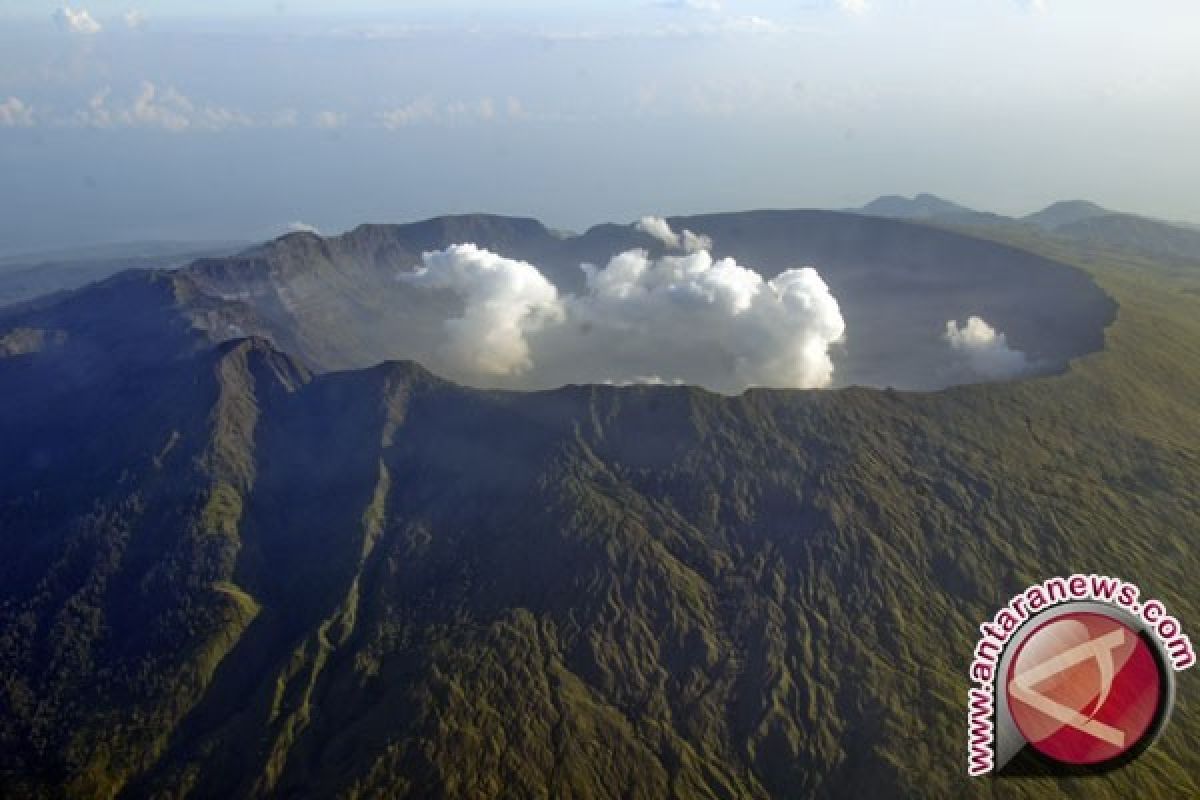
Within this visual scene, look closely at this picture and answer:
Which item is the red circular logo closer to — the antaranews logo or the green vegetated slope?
the antaranews logo

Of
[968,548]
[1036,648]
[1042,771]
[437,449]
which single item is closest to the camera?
[1036,648]

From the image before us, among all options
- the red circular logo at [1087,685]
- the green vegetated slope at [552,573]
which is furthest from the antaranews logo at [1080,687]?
the green vegetated slope at [552,573]

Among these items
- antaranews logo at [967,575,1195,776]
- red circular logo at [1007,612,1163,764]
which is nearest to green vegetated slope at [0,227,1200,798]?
antaranews logo at [967,575,1195,776]

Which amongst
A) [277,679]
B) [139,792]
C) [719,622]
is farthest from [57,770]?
[719,622]

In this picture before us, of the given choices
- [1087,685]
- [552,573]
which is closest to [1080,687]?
[1087,685]

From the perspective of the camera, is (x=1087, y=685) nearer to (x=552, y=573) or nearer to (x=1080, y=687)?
(x=1080, y=687)

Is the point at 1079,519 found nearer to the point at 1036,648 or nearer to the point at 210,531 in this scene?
the point at 1036,648

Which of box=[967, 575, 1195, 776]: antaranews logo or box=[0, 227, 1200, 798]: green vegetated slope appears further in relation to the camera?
box=[0, 227, 1200, 798]: green vegetated slope
